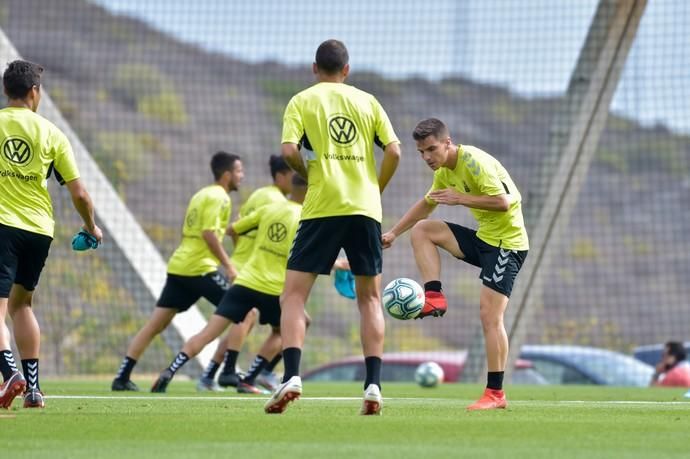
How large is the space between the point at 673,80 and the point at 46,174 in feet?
44.9

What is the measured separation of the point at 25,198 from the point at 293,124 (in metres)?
1.67

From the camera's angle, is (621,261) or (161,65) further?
(161,65)

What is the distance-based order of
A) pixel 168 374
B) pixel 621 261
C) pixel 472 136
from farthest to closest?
pixel 472 136, pixel 621 261, pixel 168 374

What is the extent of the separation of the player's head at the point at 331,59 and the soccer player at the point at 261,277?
3.68 metres

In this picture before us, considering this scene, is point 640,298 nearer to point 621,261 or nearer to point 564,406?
point 621,261

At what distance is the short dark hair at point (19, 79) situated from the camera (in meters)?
8.24

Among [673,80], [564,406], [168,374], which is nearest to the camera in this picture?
[564,406]

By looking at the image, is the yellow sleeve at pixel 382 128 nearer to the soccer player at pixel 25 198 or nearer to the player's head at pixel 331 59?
the player's head at pixel 331 59

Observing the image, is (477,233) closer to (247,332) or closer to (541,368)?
(247,332)

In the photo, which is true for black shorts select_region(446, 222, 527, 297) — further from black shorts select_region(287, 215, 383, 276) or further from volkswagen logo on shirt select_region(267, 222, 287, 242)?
volkswagen logo on shirt select_region(267, 222, 287, 242)

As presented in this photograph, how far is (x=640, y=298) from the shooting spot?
139 ft

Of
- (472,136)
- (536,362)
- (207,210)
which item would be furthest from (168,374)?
(472,136)

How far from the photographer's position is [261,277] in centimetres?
1188

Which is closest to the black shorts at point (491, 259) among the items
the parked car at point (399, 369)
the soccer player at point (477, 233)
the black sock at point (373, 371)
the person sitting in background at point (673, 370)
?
the soccer player at point (477, 233)
